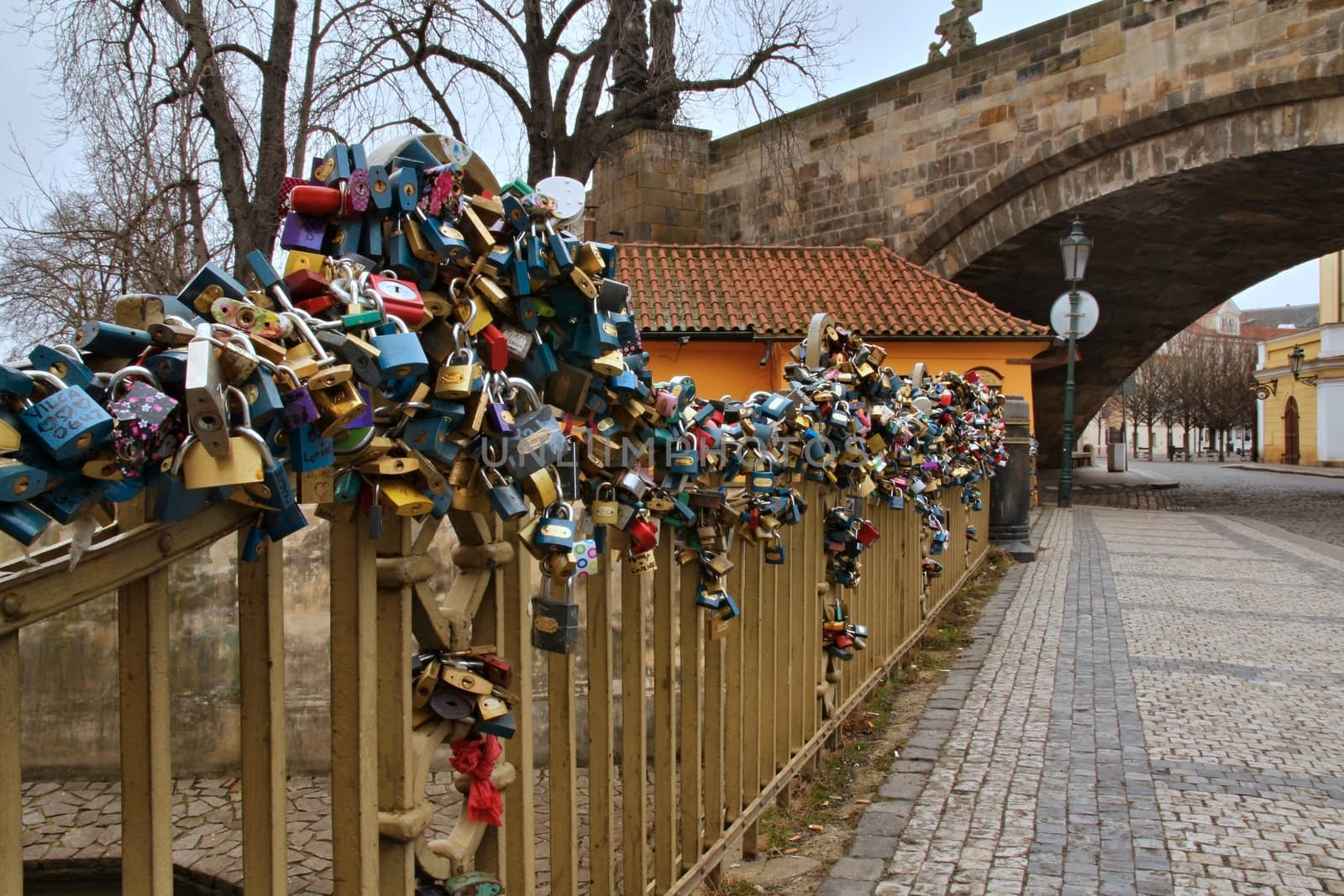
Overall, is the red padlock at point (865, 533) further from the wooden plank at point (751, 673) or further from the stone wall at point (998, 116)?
the stone wall at point (998, 116)

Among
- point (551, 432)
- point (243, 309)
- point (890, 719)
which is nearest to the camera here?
point (243, 309)

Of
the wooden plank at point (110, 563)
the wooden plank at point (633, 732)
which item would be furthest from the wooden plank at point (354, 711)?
the wooden plank at point (633, 732)

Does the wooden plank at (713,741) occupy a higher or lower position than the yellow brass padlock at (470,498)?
lower

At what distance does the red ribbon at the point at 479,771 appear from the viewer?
1673 mm

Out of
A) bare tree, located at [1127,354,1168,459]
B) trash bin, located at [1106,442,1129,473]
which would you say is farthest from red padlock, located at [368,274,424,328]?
bare tree, located at [1127,354,1168,459]

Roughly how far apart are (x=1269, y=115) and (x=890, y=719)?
1517 centimetres

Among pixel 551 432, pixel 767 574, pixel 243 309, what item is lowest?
pixel 767 574

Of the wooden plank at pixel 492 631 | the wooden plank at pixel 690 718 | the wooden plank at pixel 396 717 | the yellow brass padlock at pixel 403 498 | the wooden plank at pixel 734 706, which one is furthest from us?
the wooden plank at pixel 734 706

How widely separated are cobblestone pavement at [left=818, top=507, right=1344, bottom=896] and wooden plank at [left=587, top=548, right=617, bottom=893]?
1036 mm

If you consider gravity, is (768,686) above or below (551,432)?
below

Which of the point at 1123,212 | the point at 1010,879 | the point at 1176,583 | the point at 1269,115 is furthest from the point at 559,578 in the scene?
the point at 1123,212

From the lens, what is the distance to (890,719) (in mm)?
4836

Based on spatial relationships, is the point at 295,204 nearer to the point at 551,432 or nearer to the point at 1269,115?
the point at 551,432

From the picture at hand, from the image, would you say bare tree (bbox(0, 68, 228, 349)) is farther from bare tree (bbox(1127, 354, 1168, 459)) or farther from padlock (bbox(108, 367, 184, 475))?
bare tree (bbox(1127, 354, 1168, 459))
